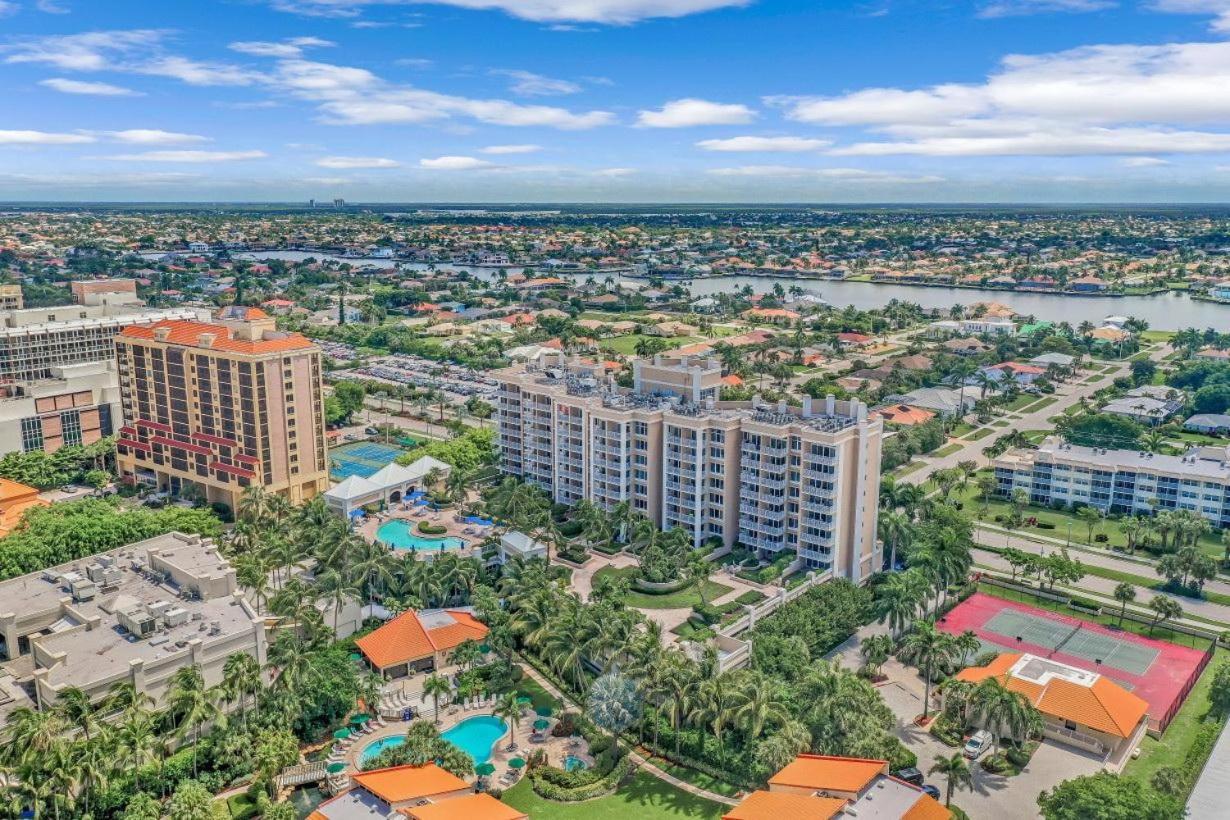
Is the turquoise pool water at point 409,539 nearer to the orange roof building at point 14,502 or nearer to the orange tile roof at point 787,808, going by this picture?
the orange roof building at point 14,502

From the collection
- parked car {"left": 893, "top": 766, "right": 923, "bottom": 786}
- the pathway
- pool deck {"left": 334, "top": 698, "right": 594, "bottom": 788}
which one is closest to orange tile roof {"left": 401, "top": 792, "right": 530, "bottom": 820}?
pool deck {"left": 334, "top": 698, "right": 594, "bottom": 788}

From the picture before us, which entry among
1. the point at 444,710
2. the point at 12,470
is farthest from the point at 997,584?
the point at 12,470

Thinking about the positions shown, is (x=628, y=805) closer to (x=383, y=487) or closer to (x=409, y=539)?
(x=409, y=539)

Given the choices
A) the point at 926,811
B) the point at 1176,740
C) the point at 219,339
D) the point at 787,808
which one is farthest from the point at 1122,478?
the point at 219,339

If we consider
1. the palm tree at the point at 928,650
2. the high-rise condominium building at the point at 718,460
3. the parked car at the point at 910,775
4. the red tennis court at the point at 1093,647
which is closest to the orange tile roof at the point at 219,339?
the high-rise condominium building at the point at 718,460

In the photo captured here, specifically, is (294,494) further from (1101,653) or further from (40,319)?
(1101,653)

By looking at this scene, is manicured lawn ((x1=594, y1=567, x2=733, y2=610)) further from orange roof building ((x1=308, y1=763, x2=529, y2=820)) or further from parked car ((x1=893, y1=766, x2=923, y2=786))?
orange roof building ((x1=308, y1=763, x2=529, y2=820))

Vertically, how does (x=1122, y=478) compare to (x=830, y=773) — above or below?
above
